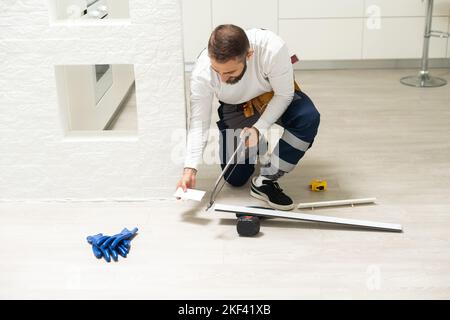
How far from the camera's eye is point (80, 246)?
2043 millimetres

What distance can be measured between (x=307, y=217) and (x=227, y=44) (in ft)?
2.18

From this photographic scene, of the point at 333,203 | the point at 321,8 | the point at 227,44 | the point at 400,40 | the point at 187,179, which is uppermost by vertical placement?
the point at 227,44

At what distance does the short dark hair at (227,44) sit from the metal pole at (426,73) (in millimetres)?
2315

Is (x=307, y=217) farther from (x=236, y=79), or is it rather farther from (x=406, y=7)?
(x=406, y=7)

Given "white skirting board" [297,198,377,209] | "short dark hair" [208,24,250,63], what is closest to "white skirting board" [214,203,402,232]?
"white skirting board" [297,198,377,209]

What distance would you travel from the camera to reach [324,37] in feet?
14.1

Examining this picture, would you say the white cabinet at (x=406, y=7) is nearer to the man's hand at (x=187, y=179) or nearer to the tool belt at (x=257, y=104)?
the tool belt at (x=257, y=104)


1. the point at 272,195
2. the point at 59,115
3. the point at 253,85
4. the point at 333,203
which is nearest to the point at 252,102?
the point at 253,85

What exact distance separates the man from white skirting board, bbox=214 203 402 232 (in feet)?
0.46

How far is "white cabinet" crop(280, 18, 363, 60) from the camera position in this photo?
14.0 feet

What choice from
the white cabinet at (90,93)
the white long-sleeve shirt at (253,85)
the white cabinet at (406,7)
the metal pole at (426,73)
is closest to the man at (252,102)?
the white long-sleeve shirt at (253,85)

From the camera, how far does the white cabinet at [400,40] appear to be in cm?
423

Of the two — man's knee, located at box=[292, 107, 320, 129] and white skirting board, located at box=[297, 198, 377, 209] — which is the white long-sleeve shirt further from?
white skirting board, located at box=[297, 198, 377, 209]
